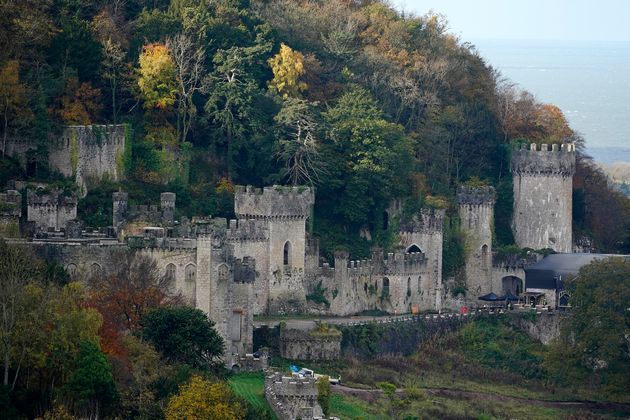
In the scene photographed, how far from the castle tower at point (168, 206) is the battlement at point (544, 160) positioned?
68.2 ft

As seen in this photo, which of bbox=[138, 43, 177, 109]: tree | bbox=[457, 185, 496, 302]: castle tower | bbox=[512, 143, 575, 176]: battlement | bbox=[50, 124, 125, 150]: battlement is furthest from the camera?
bbox=[512, 143, 575, 176]: battlement

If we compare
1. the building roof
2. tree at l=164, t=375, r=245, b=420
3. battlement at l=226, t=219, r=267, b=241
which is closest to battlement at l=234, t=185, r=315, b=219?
battlement at l=226, t=219, r=267, b=241

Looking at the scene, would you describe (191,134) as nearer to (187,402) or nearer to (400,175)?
(400,175)

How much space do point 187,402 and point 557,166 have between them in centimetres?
3708

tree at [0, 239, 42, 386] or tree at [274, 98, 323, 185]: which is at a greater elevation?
tree at [274, 98, 323, 185]

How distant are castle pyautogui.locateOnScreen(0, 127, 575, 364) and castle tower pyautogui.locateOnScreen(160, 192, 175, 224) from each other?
6cm

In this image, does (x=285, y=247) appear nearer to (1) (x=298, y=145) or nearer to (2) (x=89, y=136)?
(1) (x=298, y=145)

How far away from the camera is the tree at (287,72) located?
102 meters

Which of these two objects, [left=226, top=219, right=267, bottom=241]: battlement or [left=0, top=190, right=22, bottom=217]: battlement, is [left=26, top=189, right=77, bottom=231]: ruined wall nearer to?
[left=0, top=190, right=22, bottom=217]: battlement

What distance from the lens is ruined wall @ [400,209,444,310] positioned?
331 ft

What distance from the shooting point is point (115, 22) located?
10094 centimetres

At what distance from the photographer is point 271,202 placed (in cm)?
9444

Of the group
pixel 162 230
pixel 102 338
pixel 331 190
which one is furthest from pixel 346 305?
pixel 102 338

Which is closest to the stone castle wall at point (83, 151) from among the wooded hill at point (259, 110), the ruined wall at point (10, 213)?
the wooded hill at point (259, 110)
